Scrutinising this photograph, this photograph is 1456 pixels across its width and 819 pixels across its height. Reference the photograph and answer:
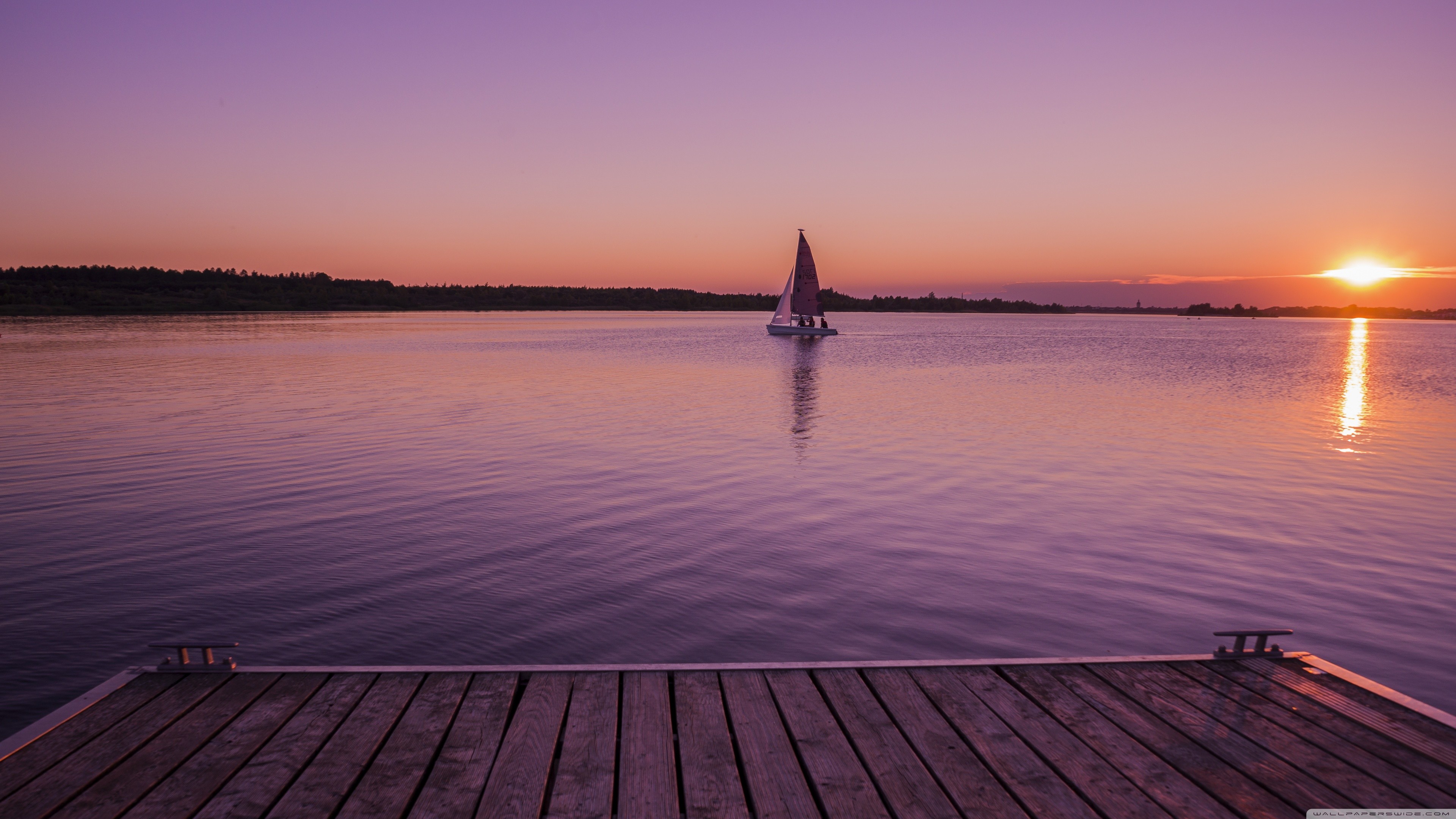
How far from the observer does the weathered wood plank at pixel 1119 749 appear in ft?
15.7

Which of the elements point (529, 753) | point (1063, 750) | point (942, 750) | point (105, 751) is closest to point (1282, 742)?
point (1063, 750)

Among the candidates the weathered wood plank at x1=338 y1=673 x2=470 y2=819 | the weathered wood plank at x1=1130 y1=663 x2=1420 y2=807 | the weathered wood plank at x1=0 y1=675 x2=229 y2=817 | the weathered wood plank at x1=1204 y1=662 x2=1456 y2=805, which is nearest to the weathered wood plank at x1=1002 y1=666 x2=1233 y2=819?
the weathered wood plank at x1=1130 y1=663 x2=1420 y2=807

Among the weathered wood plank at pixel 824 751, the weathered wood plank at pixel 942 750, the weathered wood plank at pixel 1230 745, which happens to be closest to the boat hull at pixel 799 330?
the weathered wood plank at pixel 1230 745

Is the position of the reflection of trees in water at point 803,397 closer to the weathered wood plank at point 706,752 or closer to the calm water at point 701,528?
the calm water at point 701,528

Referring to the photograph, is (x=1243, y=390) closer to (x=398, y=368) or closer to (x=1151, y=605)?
(x=1151, y=605)

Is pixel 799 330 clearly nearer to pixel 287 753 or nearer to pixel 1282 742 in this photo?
pixel 1282 742

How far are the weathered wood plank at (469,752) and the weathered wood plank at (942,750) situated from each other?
9.85 ft

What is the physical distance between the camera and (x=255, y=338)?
247 ft

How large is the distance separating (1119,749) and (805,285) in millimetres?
74726

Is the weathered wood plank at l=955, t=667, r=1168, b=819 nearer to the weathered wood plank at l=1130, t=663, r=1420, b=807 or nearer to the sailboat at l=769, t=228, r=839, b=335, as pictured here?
the weathered wood plank at l=1130, t=663, r=1420, b=807

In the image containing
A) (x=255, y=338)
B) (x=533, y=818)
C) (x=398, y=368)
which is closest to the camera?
(x=533, y=818)

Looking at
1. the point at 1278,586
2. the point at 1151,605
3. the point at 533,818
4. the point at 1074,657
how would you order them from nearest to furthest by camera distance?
the point at 533,818 < the point at 1074,657 < the point at 1151,605 < the point at 1278,586

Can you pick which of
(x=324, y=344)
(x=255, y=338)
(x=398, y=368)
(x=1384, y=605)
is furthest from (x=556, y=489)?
(x=255, y=338)

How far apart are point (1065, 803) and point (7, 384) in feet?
154
